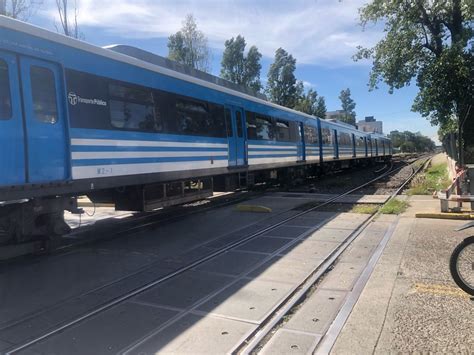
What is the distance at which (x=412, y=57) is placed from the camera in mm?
21984

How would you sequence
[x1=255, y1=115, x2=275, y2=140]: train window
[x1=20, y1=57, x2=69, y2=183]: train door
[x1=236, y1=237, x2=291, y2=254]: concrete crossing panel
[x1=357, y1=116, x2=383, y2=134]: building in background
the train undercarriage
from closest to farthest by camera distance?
1. [x1=20, y1=57, x2=69, y2=183]: train door
2. the train undercarriage
3. [x1=236, y1=237, x2=291, y2=254]: concrete crossing panel
4. [x1=255, y1=115, x2=275, y2=140]: train window
5. [x1=357, y1=116, x2=383, y2=134]: building in background

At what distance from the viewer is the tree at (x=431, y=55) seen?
19328mm

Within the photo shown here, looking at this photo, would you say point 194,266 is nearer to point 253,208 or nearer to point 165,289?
point 165,289

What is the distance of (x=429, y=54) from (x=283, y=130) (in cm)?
890

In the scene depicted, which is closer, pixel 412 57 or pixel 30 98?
pixel 30 98

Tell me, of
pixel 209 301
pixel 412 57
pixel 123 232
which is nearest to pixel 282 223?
pixel 123 232

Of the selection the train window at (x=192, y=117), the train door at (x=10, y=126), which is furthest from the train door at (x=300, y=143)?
the train door at (x=10, y=126)

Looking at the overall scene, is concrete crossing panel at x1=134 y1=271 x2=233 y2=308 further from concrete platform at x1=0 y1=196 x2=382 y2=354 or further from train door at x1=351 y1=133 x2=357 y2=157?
train door at x1=351 y1=133 x2=357 y2=157

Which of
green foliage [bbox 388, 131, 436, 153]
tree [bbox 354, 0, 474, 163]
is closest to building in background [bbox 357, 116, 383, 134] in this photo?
green foliage [bbox 388, 131, 436, 153]

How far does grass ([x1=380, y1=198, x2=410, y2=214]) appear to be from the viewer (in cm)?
1191

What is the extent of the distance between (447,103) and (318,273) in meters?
16.3

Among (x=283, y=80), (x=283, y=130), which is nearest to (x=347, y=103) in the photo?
(x=283, y=80)

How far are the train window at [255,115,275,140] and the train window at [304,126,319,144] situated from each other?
4823mm

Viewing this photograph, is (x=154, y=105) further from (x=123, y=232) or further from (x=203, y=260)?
(x=203, y=260)
